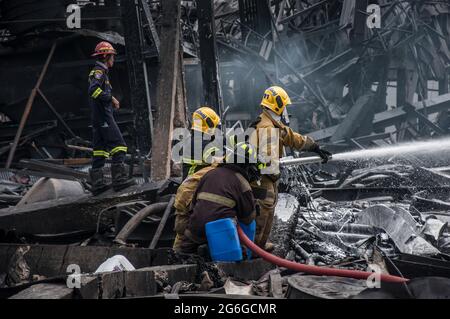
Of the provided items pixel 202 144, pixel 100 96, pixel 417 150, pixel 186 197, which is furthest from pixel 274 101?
pixel 417 150

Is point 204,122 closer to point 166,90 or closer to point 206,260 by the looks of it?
point 206,260

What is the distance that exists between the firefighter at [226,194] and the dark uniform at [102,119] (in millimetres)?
2322

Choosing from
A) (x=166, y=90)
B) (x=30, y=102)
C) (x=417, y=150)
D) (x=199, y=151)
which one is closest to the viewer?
(x=199, y=151)

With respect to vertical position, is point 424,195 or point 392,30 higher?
point 392,30

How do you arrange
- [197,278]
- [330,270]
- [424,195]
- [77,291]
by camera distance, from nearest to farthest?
[77,291] < [330,270] < [197,278] < [424,195]

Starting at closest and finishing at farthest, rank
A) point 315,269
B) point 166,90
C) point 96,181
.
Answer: point 315,269
point 96,181
point 166,90

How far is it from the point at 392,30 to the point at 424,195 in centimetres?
667

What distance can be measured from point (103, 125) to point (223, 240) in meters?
2.85

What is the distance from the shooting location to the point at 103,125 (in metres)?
7.40

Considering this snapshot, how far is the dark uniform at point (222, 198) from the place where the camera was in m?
5.09

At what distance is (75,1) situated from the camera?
1266 centimetres

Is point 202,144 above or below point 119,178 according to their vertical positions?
above
